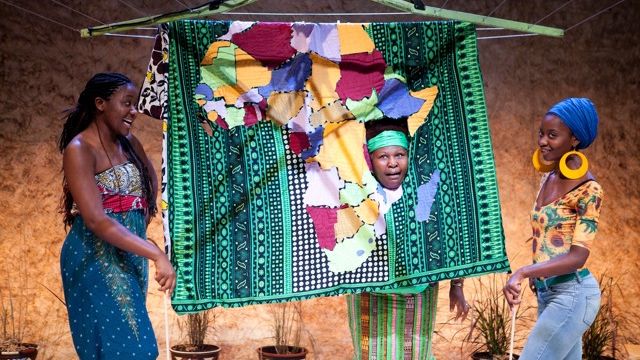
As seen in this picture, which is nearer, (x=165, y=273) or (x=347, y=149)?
(x=165, y=273)

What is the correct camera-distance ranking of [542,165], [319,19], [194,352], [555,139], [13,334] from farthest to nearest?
[319,19]
[13,334]
[194,352]
[542,165]
[555,139]

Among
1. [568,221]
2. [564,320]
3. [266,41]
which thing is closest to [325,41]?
[266,41]

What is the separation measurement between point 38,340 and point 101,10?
210 centimetres

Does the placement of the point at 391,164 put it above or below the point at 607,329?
above

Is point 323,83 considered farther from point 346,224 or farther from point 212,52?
point 346,224

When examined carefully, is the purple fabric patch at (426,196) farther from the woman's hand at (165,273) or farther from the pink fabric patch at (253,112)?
the woman's hand at (165,273)

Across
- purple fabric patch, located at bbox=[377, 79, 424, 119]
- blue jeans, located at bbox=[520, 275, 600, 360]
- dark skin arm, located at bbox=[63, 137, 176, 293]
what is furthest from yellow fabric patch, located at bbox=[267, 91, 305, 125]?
blue jeans, located at bbox=[520, 275, 600, 360]

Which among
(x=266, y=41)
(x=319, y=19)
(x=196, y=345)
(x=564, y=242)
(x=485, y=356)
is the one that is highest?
(x=319, y=19)

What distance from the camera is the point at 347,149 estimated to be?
11.9 feet

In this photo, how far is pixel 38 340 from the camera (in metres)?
5.78

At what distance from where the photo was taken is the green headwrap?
3.61 meters

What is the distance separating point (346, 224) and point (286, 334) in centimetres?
238

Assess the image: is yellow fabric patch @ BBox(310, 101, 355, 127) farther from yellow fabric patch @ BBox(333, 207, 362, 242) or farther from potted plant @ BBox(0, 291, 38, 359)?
potted plant @ BBox(0, 291, 38, 359)

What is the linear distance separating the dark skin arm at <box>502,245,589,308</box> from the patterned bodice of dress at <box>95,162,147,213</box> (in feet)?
4.83
